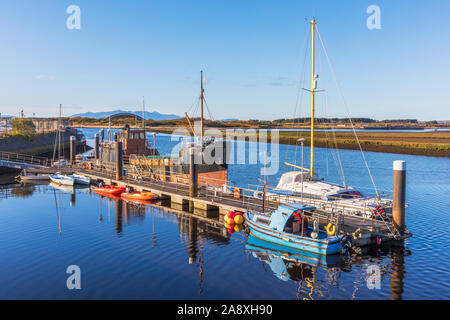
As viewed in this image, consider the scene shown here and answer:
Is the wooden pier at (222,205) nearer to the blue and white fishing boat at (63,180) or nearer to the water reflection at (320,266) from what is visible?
the water reflection at (320,266)

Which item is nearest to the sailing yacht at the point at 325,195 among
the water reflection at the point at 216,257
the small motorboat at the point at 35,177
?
the water reflection at the point at 216,257

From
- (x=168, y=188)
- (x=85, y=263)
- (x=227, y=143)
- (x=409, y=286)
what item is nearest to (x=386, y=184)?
(x=227, y=143)

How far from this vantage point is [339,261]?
18.9 m

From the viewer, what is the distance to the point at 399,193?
20.1 m

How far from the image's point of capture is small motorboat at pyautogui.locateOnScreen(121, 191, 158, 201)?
33.8 meters

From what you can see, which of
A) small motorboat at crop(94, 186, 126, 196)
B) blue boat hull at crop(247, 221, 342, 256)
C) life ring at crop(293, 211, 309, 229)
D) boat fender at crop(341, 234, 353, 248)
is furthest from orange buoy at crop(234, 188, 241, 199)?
small motorboat at crop(94, 186, 126, 196)

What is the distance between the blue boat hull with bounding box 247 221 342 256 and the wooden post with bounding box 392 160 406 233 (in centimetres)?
411

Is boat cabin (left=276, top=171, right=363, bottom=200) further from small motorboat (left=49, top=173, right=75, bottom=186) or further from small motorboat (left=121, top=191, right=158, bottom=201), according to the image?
small motorboat (left=49, top=173, right=75, bottom=186)

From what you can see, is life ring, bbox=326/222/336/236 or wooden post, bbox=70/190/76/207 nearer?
life ring, bbox=326/222/336/236

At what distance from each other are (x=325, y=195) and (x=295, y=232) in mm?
6541

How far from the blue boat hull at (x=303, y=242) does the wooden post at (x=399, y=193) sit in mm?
4108

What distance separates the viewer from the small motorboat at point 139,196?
33.8 m
